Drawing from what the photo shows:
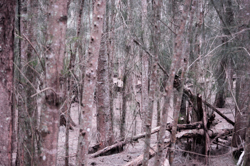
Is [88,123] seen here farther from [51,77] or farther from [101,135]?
[101,135]

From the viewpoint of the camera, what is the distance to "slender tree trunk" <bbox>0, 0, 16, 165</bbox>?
6.76ft

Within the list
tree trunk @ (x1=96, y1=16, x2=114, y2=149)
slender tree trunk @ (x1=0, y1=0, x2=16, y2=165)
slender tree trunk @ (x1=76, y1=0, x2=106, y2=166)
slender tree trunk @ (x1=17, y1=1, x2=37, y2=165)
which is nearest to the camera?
slender tree trunk @ (x1=0, y1=0, x2=16, y2=165)

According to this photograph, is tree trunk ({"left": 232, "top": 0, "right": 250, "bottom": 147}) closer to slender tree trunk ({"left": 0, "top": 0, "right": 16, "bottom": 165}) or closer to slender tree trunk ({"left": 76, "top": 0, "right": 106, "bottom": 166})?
slender tree trunk ({"left": 76, "top": 0, "right": 106, "bottom": 166})

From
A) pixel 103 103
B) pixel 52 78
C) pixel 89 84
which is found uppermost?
pixel 52 78

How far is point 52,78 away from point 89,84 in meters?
0.68

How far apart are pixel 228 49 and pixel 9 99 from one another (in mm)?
4627

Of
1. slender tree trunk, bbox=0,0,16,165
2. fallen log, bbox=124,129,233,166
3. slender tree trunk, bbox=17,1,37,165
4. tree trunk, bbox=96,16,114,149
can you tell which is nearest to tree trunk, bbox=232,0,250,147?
fallen log, bbox=124,129,233,166

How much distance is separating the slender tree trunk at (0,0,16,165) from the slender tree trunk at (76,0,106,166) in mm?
Answer: 824

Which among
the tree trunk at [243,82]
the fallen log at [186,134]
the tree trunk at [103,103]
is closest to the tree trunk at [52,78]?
the fallen log at [186,134]

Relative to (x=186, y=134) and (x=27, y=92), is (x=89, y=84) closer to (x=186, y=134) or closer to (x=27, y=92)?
(x=27, y=92)

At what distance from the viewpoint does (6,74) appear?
82.4 inches

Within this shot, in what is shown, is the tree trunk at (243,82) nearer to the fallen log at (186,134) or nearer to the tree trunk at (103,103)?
the fallen log at (186,134)

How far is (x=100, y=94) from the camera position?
5.97 meters

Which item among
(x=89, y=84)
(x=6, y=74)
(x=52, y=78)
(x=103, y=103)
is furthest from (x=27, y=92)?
(x=103, y=103)
